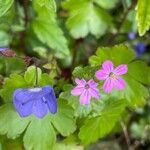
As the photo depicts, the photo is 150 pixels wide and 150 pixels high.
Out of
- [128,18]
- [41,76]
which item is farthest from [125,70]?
[128,18]

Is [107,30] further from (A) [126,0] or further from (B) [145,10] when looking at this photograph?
(B) [145,10]

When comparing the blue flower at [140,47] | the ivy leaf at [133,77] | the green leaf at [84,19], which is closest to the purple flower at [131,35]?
the blue flower at [140,47]

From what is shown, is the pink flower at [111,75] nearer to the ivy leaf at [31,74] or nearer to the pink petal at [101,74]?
the pink petal at [101,74]

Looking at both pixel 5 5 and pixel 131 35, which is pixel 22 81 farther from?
pixel 131 35

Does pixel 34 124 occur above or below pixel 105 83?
below

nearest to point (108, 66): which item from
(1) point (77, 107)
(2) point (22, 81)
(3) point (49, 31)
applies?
(1) point (77, 107)

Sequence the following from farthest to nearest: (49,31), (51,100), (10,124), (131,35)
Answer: (131,35)
(49,31)
(10,124)
(51,100)
